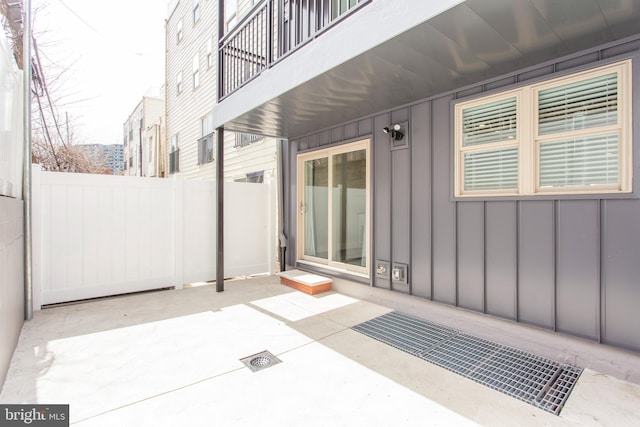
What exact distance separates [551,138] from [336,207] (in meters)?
2.92

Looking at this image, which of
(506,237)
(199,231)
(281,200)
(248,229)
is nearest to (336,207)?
(281,200)

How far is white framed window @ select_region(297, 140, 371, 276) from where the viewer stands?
14.8 feet

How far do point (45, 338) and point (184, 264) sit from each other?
2.05 m

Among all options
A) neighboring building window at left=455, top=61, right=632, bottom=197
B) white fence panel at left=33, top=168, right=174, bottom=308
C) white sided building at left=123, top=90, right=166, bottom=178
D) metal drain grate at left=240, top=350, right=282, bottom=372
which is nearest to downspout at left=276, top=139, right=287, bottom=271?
white fence panel at left=33, top=168, right=174, bottom=308

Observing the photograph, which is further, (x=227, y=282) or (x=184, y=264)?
(x=227, y=282)

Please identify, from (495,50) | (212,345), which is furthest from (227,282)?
(495,50)

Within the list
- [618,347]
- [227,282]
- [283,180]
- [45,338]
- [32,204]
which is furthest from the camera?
[283,180]

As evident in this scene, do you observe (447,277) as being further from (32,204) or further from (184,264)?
(32,204)

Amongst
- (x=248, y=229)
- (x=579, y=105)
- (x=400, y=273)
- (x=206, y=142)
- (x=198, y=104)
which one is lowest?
(x=400, y=273)

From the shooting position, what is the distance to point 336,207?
16.4 feet

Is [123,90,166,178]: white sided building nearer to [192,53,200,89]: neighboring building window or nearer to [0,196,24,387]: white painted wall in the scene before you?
[192,53,200,89]: neighboring building window

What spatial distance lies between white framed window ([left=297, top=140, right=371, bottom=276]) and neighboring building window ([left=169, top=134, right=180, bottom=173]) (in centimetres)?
769

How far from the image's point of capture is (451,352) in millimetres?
2725

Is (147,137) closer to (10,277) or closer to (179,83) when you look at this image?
(179,83)
